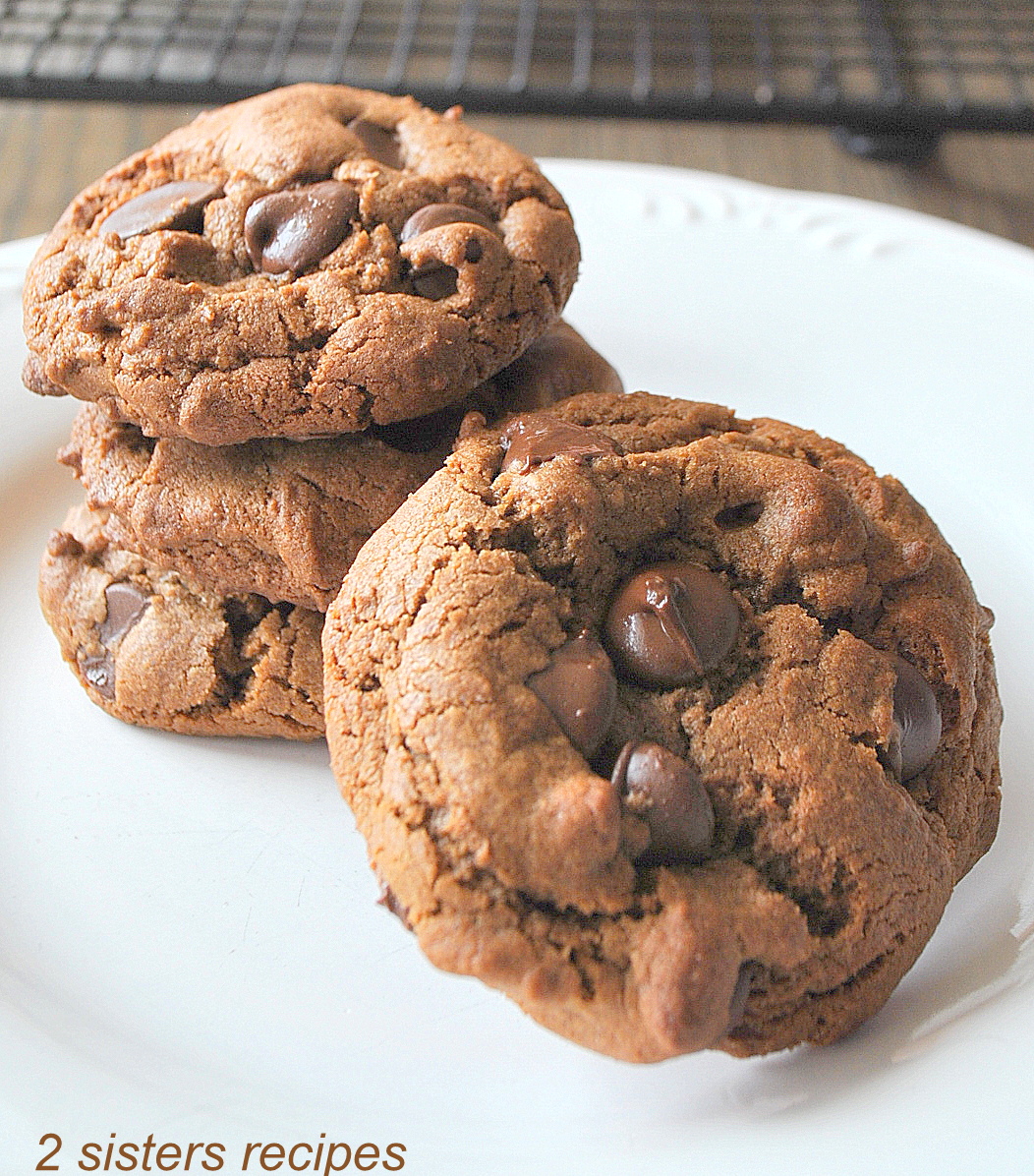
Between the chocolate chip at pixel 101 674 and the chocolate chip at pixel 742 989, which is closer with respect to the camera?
the chocolate chip at pixel 742 989

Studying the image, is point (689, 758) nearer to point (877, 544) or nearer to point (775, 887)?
point (775, 887)

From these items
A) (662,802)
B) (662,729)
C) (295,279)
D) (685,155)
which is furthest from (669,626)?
(685,155)

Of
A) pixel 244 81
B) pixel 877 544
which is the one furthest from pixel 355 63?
pixel 877 544

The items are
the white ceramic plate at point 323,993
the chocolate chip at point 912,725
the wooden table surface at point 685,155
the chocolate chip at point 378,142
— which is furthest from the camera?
the wooden table surface at point 685,155

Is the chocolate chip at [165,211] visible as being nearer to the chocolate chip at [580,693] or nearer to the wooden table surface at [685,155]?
the chocolate chip at [580,693]

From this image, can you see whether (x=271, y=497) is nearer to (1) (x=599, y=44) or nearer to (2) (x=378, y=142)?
(2) (x=378, y=142)

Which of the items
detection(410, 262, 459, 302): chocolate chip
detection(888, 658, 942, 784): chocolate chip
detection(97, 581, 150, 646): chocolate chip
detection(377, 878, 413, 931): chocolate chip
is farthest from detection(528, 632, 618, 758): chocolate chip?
detection(97, 581, 150, 646): chocolate chip

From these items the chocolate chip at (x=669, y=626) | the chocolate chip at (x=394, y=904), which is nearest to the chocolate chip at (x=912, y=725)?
the chocolate chip at (x=669, y=626)

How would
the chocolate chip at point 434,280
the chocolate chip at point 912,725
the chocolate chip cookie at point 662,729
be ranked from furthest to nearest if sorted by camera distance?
the chocolate chip at point 434,280
the chocolate chip at point 912,725
the chocolate chip cookie at point 662,729
